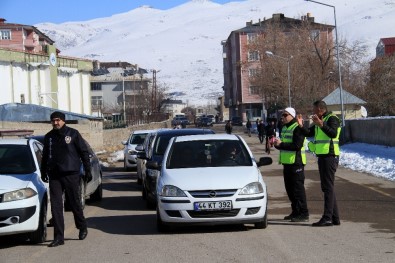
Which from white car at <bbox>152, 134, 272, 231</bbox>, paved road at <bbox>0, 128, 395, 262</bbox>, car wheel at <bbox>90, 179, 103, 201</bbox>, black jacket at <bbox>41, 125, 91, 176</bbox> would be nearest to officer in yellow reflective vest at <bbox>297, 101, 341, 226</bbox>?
paved road at <bbox>0, 128, 395, 262</bbox>

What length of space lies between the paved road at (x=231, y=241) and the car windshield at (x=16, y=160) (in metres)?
1.03

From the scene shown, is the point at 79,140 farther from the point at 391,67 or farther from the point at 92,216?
the point at 391,67

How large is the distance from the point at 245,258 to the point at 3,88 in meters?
47.5

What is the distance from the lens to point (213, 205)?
10.0 m

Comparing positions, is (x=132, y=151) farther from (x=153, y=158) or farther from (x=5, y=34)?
(x=5, y=34)

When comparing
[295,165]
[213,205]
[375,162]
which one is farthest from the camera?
[375,162]

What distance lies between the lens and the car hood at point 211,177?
1017cm

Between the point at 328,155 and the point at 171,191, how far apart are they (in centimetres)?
248

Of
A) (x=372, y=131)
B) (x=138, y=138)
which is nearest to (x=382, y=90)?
(x=372, y=131)

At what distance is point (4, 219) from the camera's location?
9.37 m

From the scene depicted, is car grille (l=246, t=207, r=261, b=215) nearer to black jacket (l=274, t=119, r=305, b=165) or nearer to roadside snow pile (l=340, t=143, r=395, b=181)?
black jacket (l=274, t=119, r=305, b=165)

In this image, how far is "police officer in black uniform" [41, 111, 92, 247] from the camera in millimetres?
9648

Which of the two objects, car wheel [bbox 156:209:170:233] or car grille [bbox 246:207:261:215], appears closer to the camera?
car grille [bbox 246:207:261:215]

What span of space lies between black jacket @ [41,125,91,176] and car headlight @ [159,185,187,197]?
1.20m
